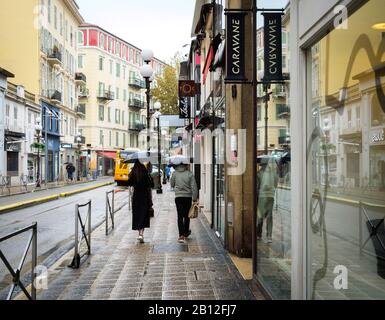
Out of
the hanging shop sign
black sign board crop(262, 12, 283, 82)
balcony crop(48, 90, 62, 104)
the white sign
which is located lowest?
the white sign

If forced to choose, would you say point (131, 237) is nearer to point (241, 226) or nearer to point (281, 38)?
point (241, 226)

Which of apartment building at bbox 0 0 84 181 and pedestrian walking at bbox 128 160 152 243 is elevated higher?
apartment building at bbox 0 0 84 181

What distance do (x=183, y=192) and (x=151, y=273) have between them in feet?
10.3

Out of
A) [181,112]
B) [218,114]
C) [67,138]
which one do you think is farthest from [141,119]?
[218,114]

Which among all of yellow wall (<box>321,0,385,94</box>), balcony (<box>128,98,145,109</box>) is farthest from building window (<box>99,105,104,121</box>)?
yellow wall (<box>321,0,385,94</box>)

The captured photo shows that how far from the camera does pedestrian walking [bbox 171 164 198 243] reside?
32.4 ft

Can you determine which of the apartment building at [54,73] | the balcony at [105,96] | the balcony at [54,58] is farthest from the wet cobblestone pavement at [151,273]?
the balcony at [105,96]

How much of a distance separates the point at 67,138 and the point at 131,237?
4532 centimetres

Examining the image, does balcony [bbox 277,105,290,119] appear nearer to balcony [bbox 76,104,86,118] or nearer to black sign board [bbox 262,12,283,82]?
black sign board [bbox 262,12,283,82]

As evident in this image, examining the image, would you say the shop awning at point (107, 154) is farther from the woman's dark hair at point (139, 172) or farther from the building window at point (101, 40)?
the woman's dark hair at point (139, 172)

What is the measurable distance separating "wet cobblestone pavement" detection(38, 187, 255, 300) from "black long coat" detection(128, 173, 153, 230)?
43cm

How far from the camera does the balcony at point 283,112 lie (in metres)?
5.20

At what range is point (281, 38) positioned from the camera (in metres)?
5.79

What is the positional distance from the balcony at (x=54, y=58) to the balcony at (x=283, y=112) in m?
43.2
